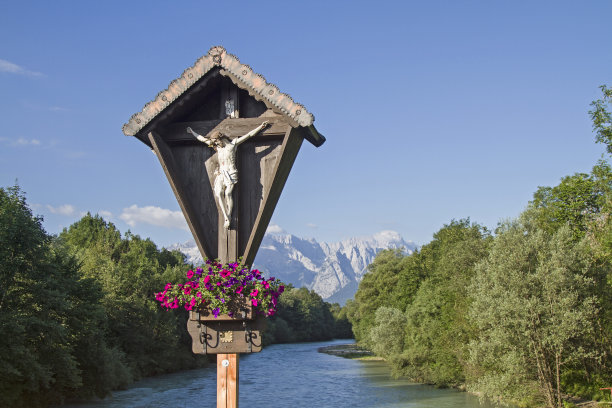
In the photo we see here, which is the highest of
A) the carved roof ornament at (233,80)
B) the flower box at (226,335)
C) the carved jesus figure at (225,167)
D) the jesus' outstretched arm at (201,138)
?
the carved roof ornament at (233,80)

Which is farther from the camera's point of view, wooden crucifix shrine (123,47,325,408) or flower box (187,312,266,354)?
wooden crucifix shrine (123,47,325,408)

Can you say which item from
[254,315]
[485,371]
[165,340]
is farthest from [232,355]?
[165,340]

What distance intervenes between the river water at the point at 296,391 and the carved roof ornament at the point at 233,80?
31.3 metres

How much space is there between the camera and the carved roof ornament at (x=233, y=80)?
7383mm

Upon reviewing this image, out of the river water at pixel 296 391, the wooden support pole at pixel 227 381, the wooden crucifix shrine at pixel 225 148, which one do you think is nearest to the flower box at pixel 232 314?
the wooden crucifix shrine at pixel 225 148

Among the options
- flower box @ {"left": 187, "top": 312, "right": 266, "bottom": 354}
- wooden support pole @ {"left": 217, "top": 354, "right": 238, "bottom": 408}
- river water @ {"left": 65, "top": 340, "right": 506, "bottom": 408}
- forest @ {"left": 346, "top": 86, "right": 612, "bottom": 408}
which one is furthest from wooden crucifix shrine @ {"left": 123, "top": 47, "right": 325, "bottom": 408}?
river water @ {"left": 65, "top": 340, "right": 506, "bottom": 408}

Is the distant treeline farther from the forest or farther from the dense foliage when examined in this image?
the forest

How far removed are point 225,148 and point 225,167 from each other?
25cm

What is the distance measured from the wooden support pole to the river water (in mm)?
30823

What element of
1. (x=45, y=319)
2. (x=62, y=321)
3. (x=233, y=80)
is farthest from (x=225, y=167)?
(x=62, y=321)

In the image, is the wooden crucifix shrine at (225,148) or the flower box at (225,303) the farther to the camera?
the wooden crucifix shrine at (225,148)

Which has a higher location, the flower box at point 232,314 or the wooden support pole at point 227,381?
the flower box at point 232,314

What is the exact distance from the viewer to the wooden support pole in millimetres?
6879

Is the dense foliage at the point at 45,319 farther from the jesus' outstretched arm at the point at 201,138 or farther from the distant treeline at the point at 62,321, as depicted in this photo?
the jesus' outstretched arm at the point at 201,138
